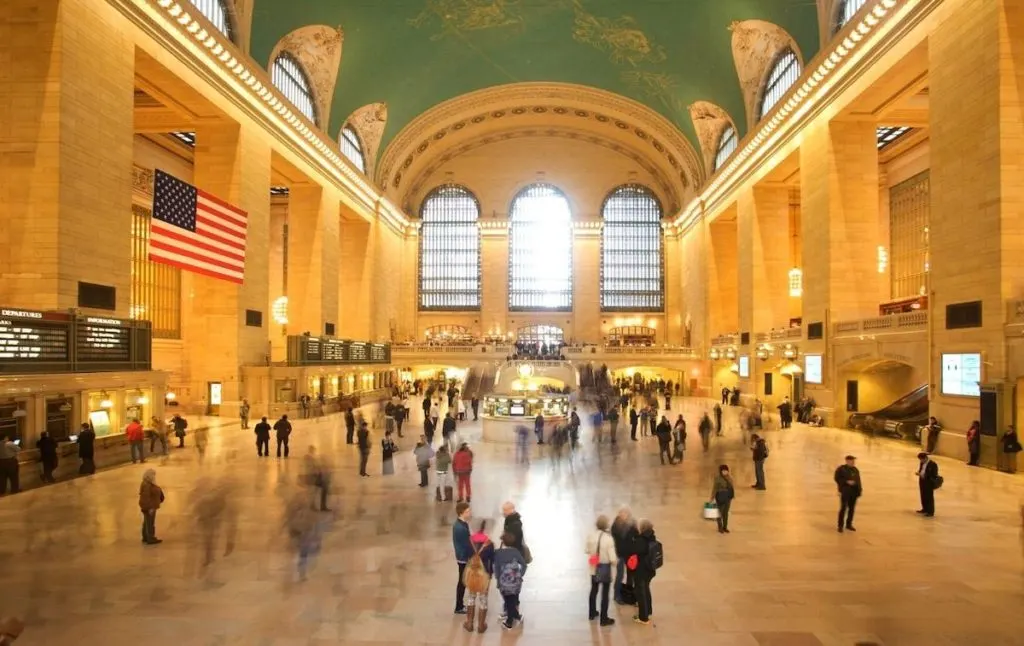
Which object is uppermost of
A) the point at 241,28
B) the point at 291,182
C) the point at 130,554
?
the point at 241,28

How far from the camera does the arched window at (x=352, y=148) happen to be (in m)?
33.1

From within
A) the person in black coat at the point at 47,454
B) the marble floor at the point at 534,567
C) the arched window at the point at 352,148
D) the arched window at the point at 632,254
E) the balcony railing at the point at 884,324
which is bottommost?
the marble floor at the point at 534,567

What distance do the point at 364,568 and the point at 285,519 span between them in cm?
229

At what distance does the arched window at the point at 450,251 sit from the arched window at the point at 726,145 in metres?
17.7

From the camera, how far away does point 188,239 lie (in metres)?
18.1

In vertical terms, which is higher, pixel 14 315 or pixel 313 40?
pixel 313 40

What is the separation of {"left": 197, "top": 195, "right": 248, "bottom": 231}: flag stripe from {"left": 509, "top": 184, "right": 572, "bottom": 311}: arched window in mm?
27891

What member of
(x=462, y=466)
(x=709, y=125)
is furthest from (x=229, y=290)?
(x=709, y=125)

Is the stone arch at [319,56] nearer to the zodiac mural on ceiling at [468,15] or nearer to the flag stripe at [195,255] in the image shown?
the zodiac mural on ceiling at [468,15]

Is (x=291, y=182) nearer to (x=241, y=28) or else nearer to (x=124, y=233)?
(x=241, y=28)

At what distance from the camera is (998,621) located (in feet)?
18.6

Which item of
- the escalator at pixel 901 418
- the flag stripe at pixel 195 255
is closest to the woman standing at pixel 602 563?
the flag stripe at pixel 195 255

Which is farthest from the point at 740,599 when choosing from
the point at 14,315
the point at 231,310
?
the point at 231,310

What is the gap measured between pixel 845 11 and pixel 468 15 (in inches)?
605
